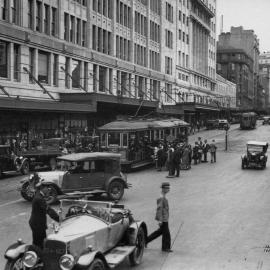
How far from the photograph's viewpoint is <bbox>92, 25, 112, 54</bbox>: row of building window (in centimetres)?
4733

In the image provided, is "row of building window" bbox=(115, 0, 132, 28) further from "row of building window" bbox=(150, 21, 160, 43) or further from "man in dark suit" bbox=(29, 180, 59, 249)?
"man in dark suit" bbox=(29, 180, 59, 249)

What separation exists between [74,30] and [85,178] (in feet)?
91.8

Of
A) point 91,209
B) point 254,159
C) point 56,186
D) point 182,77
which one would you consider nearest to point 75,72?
point 254,159

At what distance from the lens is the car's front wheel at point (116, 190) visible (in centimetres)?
1844

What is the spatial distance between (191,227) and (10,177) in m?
14.3

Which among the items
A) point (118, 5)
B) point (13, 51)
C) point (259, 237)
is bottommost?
point (259, 237)

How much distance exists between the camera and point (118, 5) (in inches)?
2088

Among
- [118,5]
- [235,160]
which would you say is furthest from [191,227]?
[118,5]

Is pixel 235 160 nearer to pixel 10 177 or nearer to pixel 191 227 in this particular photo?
pixel 10 177

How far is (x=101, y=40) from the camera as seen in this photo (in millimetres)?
48781

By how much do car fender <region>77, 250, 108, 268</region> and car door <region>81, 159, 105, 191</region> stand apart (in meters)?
8.76

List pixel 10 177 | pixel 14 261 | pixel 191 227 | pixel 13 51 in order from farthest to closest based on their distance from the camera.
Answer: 1. pixel 13 51
2. pixel 10 177
3. pixel 191 227
4. pixel 14 261

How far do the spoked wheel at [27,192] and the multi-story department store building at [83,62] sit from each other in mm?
11040

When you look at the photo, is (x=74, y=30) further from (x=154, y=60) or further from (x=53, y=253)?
(x=53, y=253)
